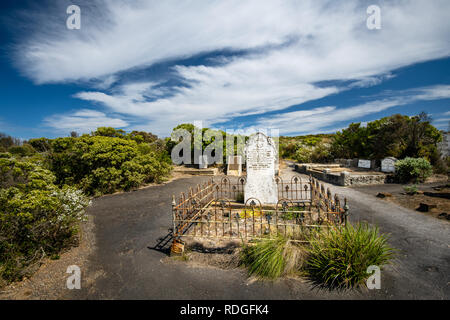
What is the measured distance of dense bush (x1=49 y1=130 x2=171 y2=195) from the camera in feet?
34.7

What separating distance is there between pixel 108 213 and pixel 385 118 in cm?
1984

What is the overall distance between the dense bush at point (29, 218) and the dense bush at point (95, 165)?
226 inches

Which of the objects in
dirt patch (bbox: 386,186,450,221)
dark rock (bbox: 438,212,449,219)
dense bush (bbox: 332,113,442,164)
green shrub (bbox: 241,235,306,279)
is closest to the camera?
green shrub (bbox: 241,235,306,279)

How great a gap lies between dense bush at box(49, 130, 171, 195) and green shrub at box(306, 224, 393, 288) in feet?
32.5

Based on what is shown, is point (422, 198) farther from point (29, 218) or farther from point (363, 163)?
point (29, 218)

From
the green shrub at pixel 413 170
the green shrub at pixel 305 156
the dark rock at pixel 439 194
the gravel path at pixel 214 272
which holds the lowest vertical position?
the gravel path at pixel 214 272

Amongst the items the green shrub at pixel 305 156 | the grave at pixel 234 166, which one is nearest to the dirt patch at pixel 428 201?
the grave at pixel 234 166

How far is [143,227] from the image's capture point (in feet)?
19.7

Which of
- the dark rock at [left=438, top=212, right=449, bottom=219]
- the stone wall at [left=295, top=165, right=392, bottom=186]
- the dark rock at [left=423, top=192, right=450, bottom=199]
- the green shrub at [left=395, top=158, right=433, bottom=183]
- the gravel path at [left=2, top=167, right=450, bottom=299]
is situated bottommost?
the gravel path at [left=2, top=167, right=450, bottom=299]

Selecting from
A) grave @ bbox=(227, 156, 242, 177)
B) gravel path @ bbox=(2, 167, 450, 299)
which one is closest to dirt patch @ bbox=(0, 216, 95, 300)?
gravel path @ bbox=(2, 167, 450, 299)

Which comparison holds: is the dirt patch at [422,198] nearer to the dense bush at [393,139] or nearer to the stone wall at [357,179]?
the stone wall at [357,179]

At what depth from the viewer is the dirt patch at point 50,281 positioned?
3260 millimetres

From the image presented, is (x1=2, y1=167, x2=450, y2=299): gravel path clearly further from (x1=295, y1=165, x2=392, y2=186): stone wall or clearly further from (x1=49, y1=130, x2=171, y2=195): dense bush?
(x1=49, y1=130, x2=171, y2=195): dense bush
